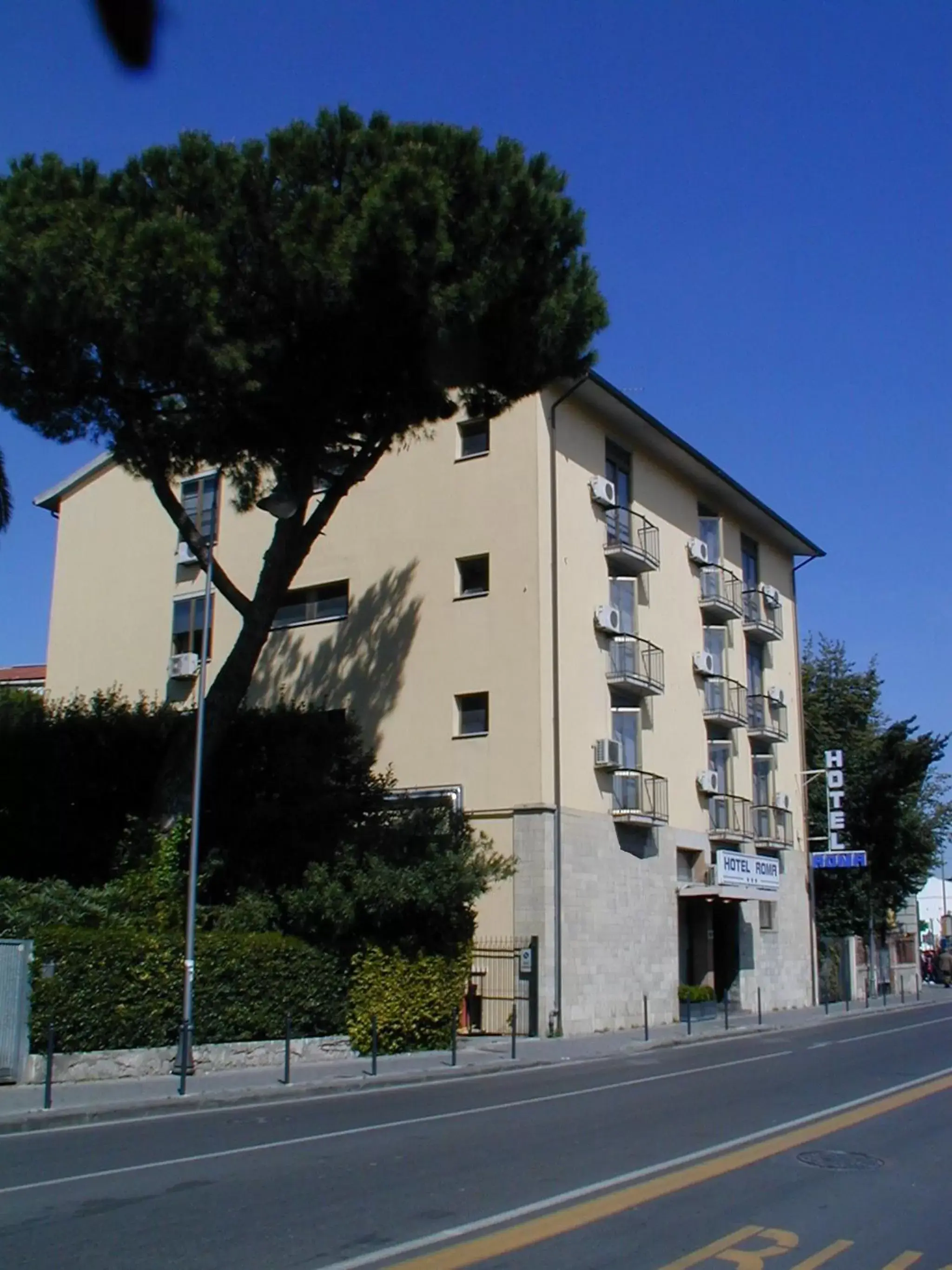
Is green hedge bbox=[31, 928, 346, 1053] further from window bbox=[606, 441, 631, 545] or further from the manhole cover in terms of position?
window bbox=[606, 441, 631, 545]

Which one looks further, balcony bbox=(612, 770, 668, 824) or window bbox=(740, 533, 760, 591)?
window bbox=(740, 533, 760, 591)

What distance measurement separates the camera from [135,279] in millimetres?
18641

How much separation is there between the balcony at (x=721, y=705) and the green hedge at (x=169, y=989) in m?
15.4

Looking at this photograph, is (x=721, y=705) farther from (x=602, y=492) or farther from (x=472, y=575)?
(x=472, y=575)

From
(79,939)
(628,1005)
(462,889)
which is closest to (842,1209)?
(79,939)

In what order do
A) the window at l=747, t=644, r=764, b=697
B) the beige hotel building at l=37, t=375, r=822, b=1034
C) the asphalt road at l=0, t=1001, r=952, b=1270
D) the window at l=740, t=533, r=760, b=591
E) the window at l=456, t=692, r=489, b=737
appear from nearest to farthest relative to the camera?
the asphalt road at l=0, t=1001, r=952, b=1270, the beige hotel building at l=37, t=375, r=822, b=1034, the window at l=456, t=692, r=489, b=737, the window at l=747, t=644, r=764, b=697, the window at l=740, t=533, r=760, b=591

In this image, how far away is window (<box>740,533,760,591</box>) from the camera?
3781 cm

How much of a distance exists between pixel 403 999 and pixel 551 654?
8219 mm

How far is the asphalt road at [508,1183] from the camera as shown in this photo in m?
7.22

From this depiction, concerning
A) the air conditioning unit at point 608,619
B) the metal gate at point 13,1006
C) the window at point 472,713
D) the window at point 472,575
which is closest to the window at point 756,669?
the air conditioning unit at point 608,619

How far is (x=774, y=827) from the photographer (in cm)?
3691

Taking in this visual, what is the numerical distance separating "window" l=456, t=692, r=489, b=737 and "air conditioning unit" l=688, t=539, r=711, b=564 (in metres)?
9.05

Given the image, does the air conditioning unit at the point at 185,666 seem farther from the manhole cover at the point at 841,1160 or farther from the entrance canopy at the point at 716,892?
the manhole cover at the point at 841,1160

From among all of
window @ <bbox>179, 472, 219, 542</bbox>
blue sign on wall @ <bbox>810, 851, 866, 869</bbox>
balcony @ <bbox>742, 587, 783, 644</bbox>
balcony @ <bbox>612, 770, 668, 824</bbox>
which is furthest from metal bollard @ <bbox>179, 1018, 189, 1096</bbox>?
blue sign on wall @ <bbox>810, 851, 866, 869</bbox>
